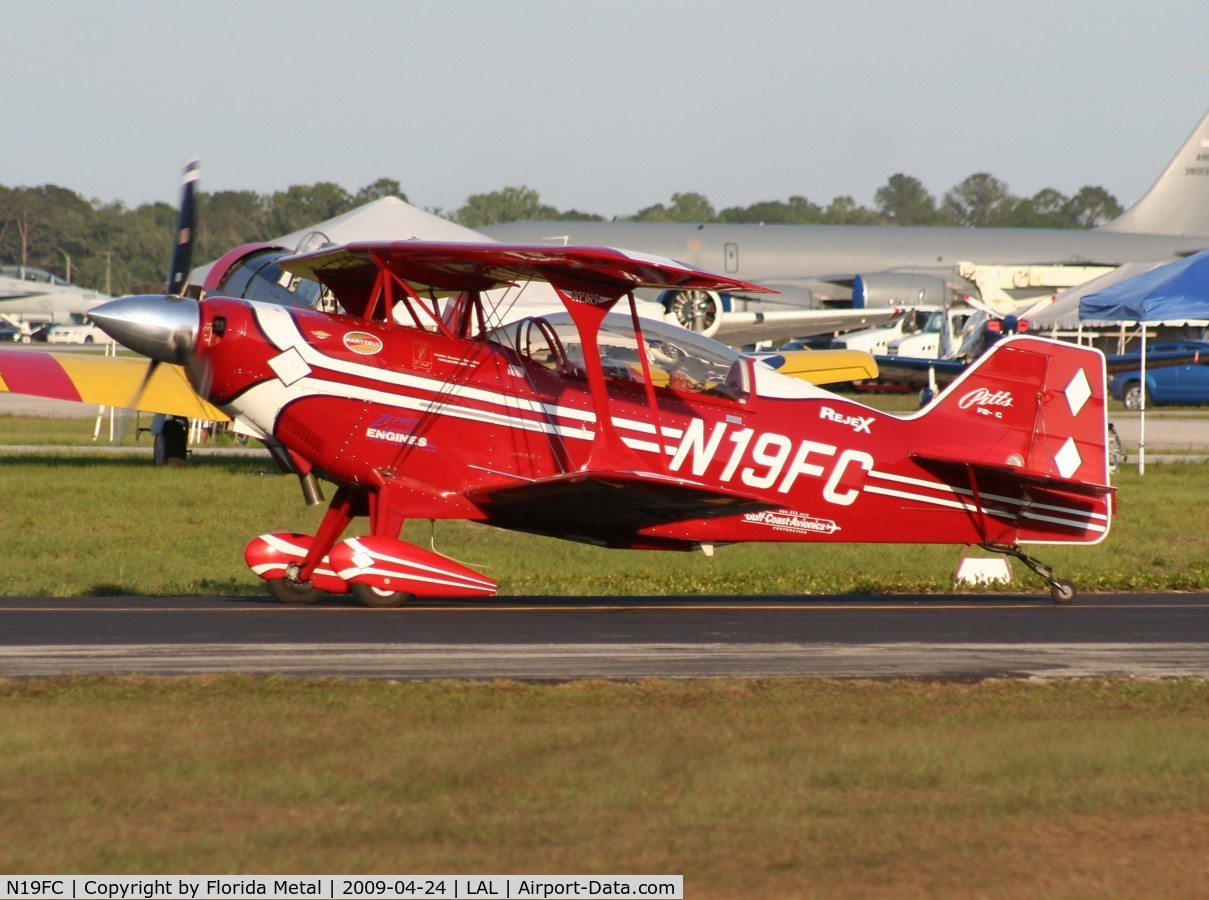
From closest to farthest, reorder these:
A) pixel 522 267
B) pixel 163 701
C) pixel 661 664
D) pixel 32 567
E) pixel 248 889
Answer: pixel 248 889, pixel 163 701, pixel 661 664, pixel 522 267, pixel 32 567

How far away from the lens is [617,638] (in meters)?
9.30

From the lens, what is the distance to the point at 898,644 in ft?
30.0

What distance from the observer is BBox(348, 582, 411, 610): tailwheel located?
35.5ft

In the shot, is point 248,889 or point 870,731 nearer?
point 248,889

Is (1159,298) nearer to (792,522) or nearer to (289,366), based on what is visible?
(792,522)

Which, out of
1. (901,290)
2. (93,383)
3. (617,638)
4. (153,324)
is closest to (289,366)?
(153,324)

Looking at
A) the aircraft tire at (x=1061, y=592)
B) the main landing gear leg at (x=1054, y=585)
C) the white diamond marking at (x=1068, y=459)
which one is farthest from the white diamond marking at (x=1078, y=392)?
the aircraft tire at (x=1061, y=592)

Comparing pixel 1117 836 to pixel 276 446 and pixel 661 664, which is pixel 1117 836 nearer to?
pixel 661 664

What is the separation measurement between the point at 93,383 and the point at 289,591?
1046 cm

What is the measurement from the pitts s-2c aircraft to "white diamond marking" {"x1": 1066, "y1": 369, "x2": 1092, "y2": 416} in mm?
18

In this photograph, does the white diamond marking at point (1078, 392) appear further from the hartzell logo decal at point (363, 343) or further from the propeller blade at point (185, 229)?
the propeller blade at point (185, 229)

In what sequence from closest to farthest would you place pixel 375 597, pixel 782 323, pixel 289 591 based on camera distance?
1. pixel 375 597
2. pixel 289 591
3. pixel 782 323

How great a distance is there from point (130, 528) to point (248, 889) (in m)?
13.1

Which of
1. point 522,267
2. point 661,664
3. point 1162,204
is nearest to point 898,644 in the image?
point 661,664
